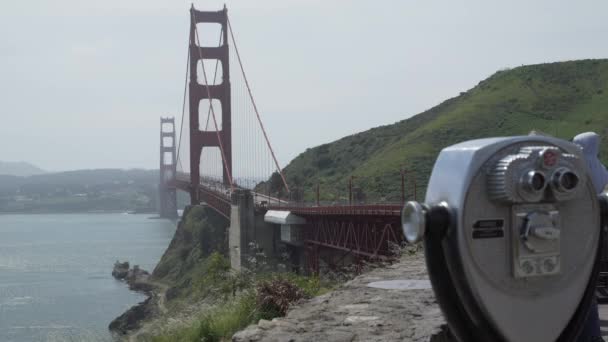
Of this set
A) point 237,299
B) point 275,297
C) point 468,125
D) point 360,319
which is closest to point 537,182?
point 360,319

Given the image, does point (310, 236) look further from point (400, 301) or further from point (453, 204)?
point (453, 204)

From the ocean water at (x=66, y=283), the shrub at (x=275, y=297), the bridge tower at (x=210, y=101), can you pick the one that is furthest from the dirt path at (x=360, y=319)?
the bridge tower at (x=210, y=101)

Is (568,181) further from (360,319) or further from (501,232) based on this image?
(360,319)

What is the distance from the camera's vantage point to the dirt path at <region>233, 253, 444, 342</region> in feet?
13.7

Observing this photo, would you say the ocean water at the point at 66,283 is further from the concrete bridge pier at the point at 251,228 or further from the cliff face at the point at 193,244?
the concrete bridge pier at the point at 251,228

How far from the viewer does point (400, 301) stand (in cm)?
502

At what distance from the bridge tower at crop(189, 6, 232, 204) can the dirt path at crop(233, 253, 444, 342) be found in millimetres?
41760

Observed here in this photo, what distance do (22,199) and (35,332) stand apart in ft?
556

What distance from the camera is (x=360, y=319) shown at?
4.51 m

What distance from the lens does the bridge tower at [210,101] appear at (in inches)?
1917

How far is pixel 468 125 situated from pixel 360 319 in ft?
172

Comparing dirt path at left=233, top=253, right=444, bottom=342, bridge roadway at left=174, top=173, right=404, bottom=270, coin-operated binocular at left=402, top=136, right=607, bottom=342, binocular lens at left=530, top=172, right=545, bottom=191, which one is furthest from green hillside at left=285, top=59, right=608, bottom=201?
binocular lens at left=530, top=172, right=545, bottom=191

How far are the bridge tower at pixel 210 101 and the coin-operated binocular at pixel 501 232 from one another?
4398cm

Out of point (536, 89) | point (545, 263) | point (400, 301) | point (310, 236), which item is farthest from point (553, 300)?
point (536, 89)
